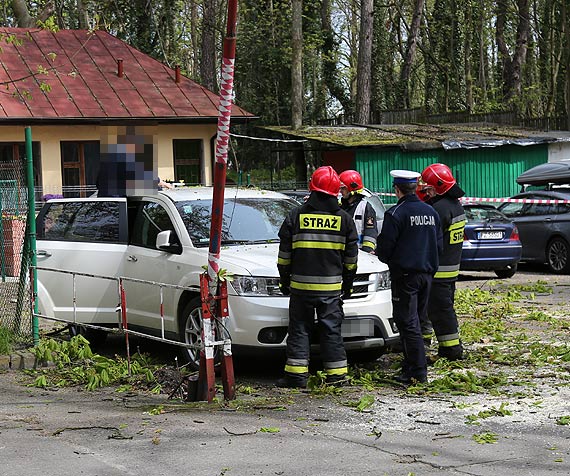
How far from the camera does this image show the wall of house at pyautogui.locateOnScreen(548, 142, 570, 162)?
33.6 meters

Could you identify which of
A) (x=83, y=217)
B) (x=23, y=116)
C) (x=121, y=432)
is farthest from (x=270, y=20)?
(x=121, y=432)

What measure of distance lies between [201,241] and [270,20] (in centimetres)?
3951

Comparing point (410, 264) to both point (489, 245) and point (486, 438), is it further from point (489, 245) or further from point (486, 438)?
point (489, 245)

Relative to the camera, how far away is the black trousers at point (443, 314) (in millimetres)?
9633

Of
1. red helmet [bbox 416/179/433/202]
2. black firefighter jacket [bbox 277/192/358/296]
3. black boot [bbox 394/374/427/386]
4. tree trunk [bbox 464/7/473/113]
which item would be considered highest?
tree trunk [bbox 464/7/473/113]

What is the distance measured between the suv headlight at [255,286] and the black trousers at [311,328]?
33 centimetres

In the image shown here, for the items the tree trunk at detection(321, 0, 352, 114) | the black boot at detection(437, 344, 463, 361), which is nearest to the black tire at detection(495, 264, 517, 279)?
the black boot at detection(437, 344, 463, 361)

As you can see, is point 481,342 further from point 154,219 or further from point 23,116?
point 23,116

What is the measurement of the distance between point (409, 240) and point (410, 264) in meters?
0.22

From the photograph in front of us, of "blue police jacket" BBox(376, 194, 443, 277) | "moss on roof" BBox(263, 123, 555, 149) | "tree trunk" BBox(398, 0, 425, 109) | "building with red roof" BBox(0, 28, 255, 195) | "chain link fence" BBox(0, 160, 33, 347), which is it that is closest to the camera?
"blue police jacket" BBox(376, 194, 443, 277)

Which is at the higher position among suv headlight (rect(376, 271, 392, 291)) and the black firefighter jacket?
the black firefighter jacket

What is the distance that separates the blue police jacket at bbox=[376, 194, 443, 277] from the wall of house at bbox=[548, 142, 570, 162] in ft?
85.1

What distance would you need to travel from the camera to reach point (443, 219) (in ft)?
32.1

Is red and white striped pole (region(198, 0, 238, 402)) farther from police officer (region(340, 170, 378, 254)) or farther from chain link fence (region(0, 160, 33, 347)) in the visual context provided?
police officer (region(340, 170, 378, 254))
